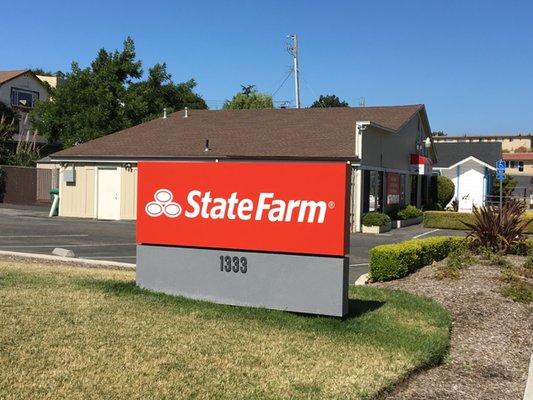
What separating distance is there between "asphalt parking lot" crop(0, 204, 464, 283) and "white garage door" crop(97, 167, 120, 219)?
3.65 ft

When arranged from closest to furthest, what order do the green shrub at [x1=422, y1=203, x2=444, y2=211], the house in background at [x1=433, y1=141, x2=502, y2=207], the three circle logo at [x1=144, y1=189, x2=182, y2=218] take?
the three circle logo at [x1=144, y1=189, x2=182, y2=218], the green shrub at [x1=422, y1=203, x2=444, y2=211], the house in background at [x1=433, y1=141, x2=502, y2=207]

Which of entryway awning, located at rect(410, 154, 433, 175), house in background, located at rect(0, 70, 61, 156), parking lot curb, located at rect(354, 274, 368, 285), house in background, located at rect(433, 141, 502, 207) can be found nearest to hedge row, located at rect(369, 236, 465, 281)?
parking lot curb, located at rect(354, 274, 368, 285)

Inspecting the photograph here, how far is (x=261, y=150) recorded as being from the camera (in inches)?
976

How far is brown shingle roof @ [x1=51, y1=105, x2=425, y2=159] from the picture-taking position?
24.6 meters

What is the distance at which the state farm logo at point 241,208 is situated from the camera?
7.57 m

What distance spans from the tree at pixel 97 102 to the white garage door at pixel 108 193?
11.5 m

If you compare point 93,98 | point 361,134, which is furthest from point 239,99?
point 361,134

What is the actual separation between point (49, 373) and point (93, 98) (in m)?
35.5

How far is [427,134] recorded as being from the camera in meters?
35.2

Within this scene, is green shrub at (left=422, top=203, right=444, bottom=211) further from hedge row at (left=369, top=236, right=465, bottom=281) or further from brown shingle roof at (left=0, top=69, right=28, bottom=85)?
brown shingle roof at (left=0, top=69, right=28, bottom=85)

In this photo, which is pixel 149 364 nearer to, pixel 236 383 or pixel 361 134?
pixel 236 383

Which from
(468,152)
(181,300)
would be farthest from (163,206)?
(468,152)

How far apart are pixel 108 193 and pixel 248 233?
65.6 feet

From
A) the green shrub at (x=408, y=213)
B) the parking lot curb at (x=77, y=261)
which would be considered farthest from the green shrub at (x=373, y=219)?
the parking lot curb at (x=77, y=261)
